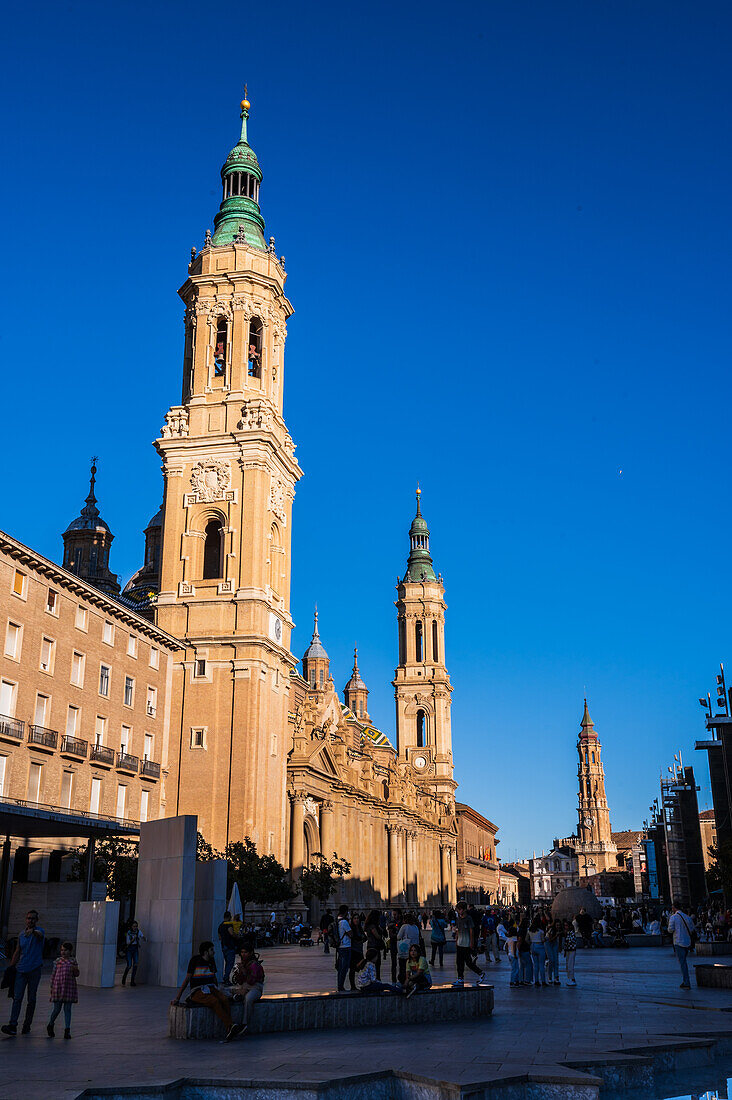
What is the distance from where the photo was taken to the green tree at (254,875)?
150ft

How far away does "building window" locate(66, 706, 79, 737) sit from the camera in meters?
42.0

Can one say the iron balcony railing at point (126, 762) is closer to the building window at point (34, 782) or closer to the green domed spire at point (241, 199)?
the building window at point (34, 782)

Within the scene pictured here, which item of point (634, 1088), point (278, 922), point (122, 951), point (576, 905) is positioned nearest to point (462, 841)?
point (576, 905)

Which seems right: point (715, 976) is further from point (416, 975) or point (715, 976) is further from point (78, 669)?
point (78, 669)

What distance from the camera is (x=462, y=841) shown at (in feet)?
460

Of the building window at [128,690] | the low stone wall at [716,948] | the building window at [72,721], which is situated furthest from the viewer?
the building window at [128,690]

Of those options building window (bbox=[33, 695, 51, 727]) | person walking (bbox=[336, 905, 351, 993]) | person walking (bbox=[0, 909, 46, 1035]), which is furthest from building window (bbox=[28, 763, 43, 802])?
person walking (bbox=[0, 909, 46, 1035])

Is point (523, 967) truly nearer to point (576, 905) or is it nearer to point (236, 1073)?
point (236, 1073)

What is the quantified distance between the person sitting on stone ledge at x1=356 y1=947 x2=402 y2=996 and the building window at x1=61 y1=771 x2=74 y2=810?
968 inches

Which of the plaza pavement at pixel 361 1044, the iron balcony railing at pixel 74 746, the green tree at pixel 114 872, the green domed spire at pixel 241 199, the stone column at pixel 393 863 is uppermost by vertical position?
the green domed spire at pixel 241 199

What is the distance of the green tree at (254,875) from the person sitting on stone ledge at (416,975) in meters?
27.8

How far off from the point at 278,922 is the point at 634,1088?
40461 mm

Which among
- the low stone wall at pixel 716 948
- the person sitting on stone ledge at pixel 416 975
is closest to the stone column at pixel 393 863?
the low stone wall at pixel 716 948

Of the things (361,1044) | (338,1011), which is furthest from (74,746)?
(361,1044)
